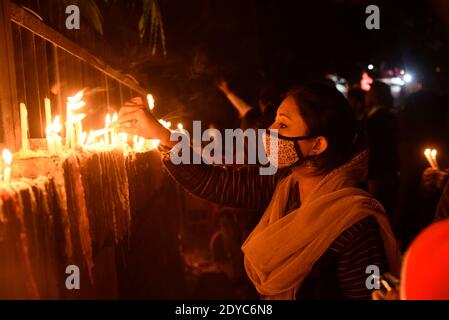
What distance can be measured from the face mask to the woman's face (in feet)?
0.09

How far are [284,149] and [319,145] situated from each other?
0.68 ft

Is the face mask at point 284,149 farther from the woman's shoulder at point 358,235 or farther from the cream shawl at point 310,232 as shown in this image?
the woman's shoulder at point 358,235

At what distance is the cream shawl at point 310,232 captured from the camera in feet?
8.32

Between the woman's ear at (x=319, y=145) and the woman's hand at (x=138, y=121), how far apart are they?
36.1 inches

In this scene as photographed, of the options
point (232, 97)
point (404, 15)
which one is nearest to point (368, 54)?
point (404, 15)

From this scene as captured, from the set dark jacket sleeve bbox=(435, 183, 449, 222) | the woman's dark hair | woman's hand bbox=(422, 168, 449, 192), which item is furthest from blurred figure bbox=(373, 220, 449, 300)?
woman's hand bbox=(422, 168, 449, 192)

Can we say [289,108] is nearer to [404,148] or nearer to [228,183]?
[228,183]

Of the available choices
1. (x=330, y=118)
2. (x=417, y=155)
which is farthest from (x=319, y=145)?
(x=417, y=155)

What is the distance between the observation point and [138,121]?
9.34ft

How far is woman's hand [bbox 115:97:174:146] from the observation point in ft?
9.25

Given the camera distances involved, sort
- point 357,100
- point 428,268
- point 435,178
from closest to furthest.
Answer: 1. point 428,268
2. point 435,178
3. point 357,100

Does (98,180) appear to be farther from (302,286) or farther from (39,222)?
(302,286)

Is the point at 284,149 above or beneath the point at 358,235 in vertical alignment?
above

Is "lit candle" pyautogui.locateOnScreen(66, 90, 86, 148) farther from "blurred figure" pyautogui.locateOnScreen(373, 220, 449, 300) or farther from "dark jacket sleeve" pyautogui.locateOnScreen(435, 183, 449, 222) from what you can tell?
"dark jacket sleeve" pyautogui.locateOnScreen(435, 183, 449, 222)
